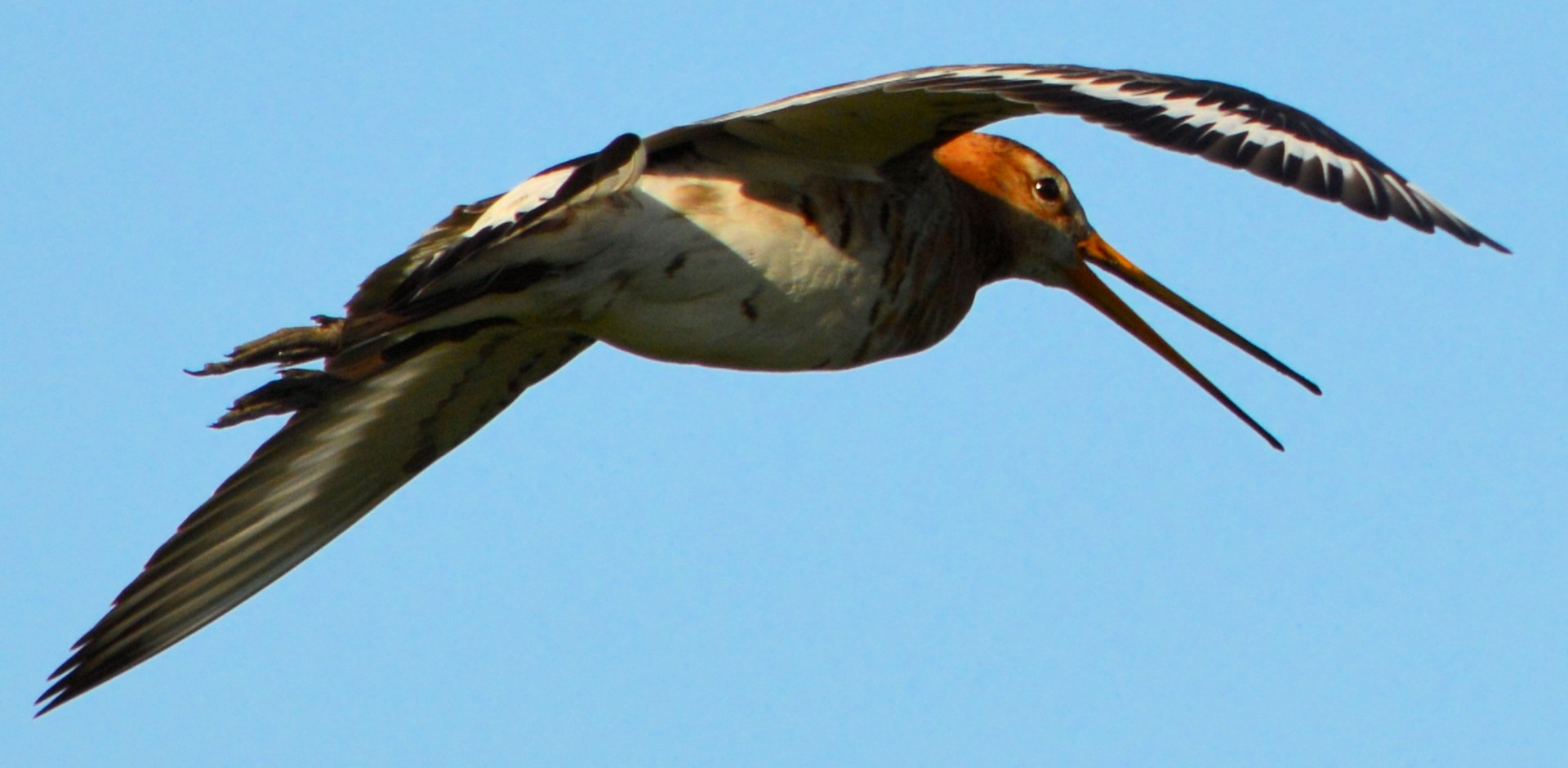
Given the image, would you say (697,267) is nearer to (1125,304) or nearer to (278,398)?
(278,398)

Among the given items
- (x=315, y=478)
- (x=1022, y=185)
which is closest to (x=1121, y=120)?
(x=1022, y=185)

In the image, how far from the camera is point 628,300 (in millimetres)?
7262

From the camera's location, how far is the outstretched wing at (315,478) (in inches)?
310

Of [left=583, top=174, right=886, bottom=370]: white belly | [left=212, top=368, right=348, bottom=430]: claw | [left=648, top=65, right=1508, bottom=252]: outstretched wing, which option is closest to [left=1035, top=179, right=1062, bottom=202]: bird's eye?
[left=583, top=174, right=886, bottom=370]: white belly

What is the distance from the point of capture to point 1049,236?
29.3 feet

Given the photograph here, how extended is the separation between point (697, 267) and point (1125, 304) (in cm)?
283

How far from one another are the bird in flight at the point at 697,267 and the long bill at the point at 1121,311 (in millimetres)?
313

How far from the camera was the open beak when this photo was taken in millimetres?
9055

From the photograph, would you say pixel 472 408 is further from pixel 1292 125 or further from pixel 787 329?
pixel 1292 125

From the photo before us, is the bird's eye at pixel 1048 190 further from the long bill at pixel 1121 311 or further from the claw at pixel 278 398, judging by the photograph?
the claw at pixel 278 398

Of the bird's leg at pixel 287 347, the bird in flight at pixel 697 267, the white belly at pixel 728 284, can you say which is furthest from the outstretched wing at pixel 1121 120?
the bird's leg at pixel 287 347

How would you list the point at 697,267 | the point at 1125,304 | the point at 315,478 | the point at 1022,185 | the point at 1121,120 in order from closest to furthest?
1. the point at 1121,120
2. the point at 697,267
3. the point at 315,478
4. the point at 1022,185
5. the point at 1125,304

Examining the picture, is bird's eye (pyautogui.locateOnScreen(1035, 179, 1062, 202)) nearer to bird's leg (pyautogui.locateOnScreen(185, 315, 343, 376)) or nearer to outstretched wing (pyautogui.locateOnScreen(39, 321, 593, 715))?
outstretched wing (pyautogui.locateOnScreen(39, 321, 593, 715))

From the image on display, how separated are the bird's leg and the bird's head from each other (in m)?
2.45
